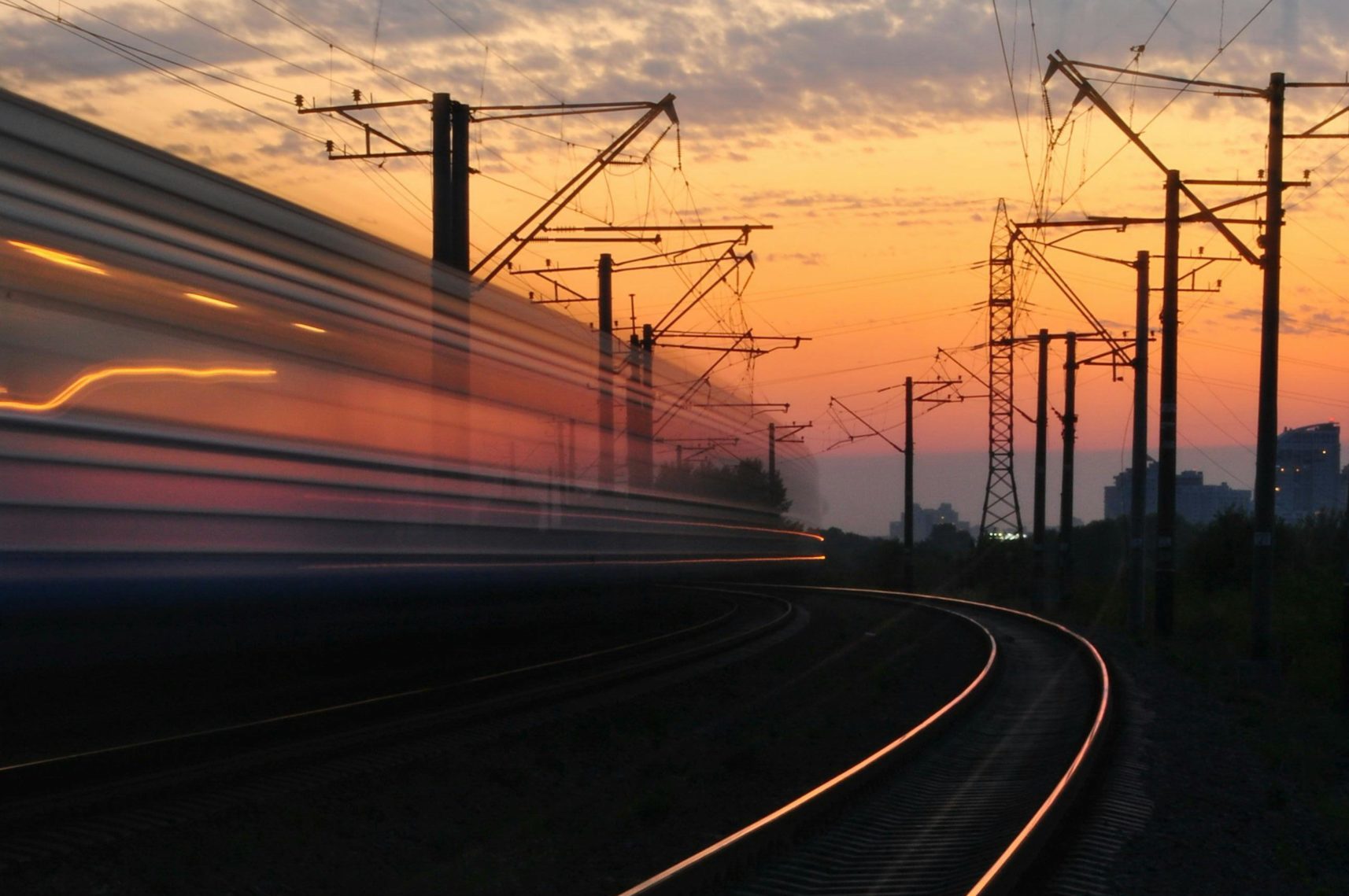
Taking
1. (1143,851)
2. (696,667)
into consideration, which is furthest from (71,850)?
(696,667)

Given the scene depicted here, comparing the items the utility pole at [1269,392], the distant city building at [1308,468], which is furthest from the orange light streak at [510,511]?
the distant city building at [1308,468]

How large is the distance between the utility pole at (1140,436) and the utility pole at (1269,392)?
8605 millimetres

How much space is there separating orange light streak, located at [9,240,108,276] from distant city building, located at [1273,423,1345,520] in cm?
10467

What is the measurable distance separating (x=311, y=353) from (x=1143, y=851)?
5620 mm

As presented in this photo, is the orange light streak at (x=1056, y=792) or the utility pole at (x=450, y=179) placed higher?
the utility pole at (x=450, y=179)

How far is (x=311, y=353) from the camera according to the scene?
8594 millimetres

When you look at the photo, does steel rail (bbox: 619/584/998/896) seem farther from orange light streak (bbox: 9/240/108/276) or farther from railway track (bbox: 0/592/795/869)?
orange light streak (bbox: 9/240/108/276)

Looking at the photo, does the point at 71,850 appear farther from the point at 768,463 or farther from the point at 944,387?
the point at 944,387

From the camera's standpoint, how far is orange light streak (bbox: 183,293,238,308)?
7.56 m

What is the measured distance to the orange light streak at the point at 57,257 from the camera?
6.48 m

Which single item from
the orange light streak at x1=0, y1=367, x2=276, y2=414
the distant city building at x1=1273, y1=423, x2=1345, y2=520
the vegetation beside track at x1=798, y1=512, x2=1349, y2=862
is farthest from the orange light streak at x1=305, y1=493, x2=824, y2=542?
the distant city building at x1=1273, y1=423, x2=1345, y2=520

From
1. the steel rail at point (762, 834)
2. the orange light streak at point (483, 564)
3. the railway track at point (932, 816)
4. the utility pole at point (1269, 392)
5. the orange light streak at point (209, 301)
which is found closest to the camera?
the steel rail at point (762, 834)

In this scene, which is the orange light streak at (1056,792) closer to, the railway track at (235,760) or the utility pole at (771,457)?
the railway track at (235,760)

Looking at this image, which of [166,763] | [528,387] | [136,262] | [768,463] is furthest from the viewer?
[768,463]
